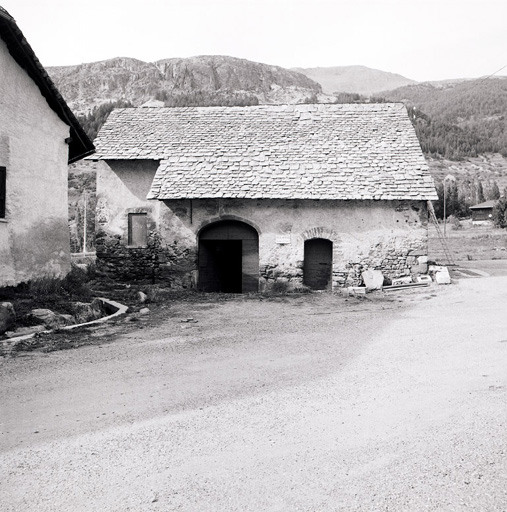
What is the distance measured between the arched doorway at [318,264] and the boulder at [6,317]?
35.6 feet

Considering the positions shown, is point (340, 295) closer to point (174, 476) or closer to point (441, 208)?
point (174, 476)

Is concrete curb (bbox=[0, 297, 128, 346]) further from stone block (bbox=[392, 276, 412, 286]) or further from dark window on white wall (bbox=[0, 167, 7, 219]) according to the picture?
stone block (bbox=[392, 276, 412, 286])

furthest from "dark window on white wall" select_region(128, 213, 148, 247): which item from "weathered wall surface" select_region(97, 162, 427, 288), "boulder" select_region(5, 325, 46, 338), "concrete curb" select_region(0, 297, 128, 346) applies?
"boulder" select_region(5, 325, 46, 338)

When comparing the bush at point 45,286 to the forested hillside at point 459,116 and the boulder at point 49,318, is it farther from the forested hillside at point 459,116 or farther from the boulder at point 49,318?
the forested hillside at point 459,116

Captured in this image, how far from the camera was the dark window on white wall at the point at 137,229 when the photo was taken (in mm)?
20328

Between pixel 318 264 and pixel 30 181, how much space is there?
9.79 metres

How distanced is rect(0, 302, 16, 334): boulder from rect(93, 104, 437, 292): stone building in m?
8.81

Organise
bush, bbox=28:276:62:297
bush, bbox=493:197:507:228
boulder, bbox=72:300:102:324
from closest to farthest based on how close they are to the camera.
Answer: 1. boulder, bbox=72:300:102:324
2. bush, bbox=28:276:62:297
3. bush, bbox=493:197:507:228

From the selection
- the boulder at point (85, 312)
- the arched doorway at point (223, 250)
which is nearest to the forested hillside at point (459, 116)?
the arched doorway at point (223, 250)

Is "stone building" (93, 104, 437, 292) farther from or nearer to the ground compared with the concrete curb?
farther from the ground

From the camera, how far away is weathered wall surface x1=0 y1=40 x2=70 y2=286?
12.4 m

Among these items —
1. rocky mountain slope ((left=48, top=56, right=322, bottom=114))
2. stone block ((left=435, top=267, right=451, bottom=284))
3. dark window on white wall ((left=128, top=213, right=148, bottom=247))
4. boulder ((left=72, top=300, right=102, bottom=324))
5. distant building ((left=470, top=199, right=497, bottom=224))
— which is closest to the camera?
boulder ((left=72, top=300, right=102, bottom=324))

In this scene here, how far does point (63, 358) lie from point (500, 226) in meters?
59.3

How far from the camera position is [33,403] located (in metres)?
6.04
